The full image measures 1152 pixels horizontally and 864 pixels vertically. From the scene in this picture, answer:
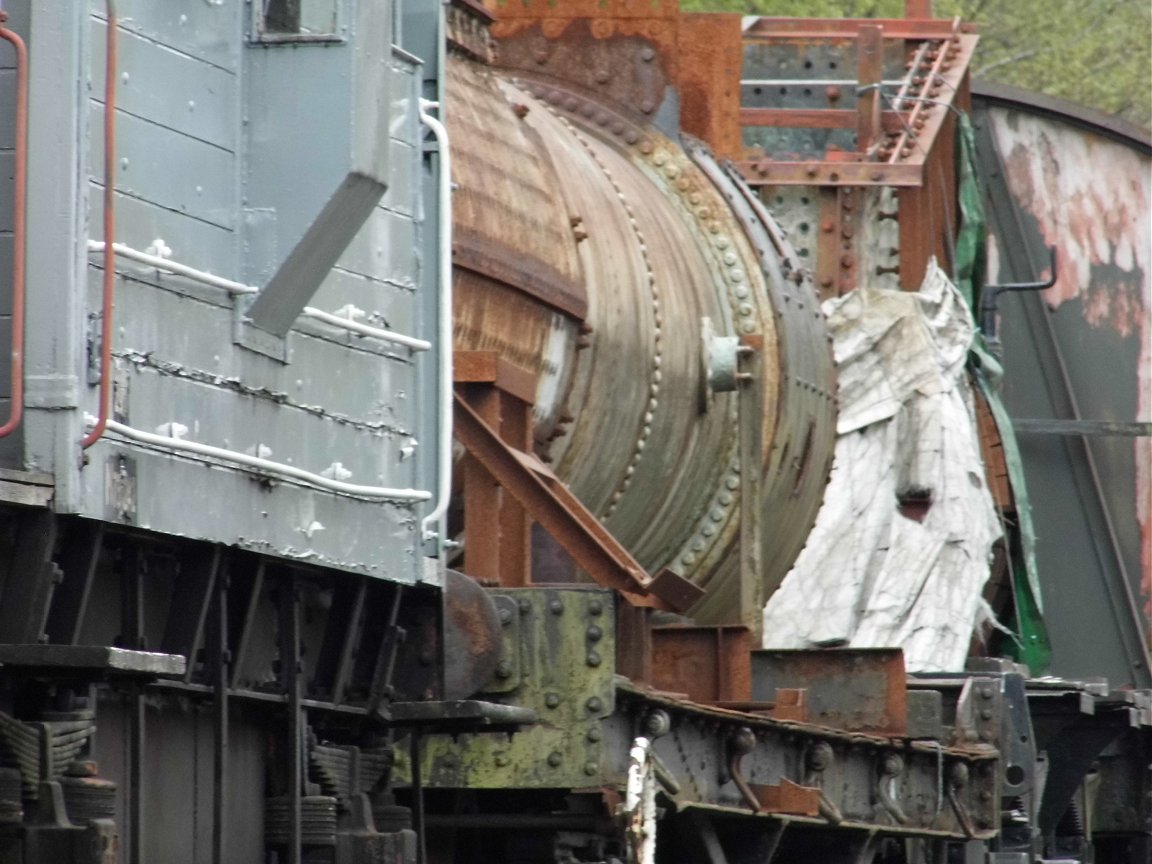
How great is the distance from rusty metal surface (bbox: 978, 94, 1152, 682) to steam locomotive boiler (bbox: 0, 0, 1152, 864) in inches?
185

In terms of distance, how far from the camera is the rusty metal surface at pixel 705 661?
1051cm

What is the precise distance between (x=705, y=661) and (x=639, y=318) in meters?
1.34

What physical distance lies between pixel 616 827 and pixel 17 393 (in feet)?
11.4

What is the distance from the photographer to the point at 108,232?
5.92 metres

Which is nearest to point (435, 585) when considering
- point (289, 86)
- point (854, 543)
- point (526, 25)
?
point (289, 86)

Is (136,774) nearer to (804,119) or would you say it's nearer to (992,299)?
(804,119)

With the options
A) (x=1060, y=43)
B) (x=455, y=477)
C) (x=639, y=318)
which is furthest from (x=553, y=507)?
(x=1060, y=43)

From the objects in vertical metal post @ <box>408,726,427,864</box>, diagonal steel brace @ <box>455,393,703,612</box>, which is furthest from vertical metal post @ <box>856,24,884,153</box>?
→ vertical metal post @ <box>408,726,427,864</box>

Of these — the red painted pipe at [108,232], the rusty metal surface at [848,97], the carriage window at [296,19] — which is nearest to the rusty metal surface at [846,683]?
the carriage window at [296,19]

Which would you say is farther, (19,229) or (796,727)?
(796,727)

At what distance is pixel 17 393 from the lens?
5.62m

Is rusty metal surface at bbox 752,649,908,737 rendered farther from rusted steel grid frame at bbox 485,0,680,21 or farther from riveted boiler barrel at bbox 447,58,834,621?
rusted steel grid frame at bbox 485,0,680,21

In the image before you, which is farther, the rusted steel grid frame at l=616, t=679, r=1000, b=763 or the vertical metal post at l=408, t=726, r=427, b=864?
the rusted steel grid frame at l=616, t=679, r=1000, b=763

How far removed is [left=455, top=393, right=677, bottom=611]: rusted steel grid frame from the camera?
9.00m
